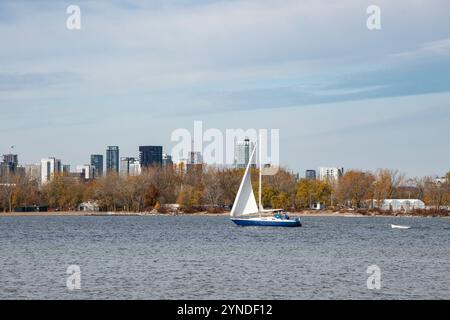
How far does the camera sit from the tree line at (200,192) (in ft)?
563

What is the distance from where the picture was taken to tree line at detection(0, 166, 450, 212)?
563ft

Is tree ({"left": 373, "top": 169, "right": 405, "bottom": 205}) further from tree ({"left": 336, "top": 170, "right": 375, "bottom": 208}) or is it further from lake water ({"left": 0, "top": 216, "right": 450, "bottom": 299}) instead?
lake water ({"left": 0, "top": 216, "right": 450, "bottom": 299})

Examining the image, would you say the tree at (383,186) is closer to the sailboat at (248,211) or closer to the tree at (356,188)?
the tree at (356,188)

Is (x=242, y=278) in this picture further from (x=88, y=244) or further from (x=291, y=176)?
(x=291, y=176)

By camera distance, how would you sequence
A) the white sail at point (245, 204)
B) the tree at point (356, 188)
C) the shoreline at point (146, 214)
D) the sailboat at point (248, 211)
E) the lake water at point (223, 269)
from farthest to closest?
the tree at point (356, 188)
the shoreline at point (146, 214)
the white sail at point (245, 204)
the sailboat at point (248, 211)
the lake water at point (223, 269)

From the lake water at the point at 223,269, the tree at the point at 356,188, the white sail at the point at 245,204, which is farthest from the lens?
the tree at the point at 356,188

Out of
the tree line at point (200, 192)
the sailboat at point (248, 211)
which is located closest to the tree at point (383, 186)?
the tree line at point (200, 192)

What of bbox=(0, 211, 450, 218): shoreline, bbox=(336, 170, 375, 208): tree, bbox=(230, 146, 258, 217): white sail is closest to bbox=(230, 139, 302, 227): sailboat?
bbox=(230, 146, 258, 217): white sail

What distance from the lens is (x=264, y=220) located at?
280ft

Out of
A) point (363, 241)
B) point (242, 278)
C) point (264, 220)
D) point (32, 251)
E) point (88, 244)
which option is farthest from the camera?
point (264, 220)

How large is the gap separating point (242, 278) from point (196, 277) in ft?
7.20
